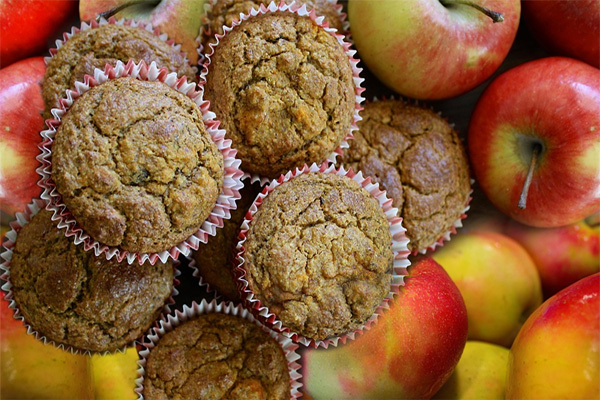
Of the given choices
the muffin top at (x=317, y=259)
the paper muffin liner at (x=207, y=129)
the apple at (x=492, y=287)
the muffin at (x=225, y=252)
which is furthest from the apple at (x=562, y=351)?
the paper muffin liner at (x=207, y=129)

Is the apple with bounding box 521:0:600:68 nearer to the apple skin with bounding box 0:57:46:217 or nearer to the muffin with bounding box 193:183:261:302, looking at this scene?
the muffin with bounding box 193:183:261:302

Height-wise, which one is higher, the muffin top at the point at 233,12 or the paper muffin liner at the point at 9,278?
the muffin top at the point at 233,12

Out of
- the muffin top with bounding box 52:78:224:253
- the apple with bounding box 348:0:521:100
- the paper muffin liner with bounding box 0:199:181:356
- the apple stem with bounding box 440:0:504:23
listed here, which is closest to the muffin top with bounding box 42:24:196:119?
the muffin top with bounding box 52:78:224:253

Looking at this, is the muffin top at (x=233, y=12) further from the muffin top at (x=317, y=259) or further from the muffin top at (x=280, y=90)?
the muffin top at (x=317, y=259)

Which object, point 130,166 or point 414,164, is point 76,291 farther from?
point 414,164

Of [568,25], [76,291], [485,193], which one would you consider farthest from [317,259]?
[568,25]
